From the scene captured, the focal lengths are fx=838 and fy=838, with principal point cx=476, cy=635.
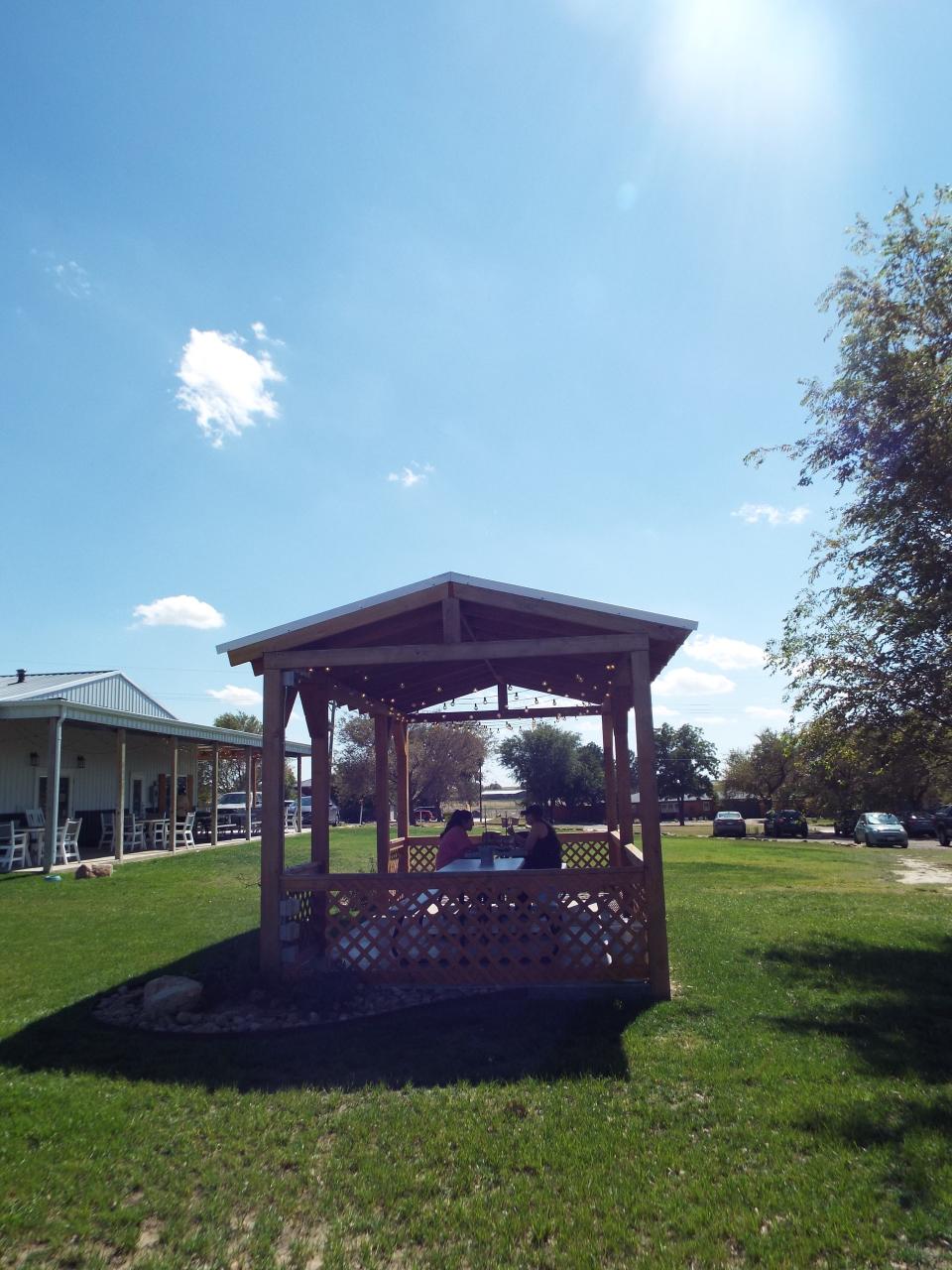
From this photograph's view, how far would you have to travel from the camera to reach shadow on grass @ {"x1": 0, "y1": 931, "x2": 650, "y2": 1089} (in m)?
4.70

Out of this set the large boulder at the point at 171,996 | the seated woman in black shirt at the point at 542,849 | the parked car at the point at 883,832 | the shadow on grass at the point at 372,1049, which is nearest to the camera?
the shadow on grass at the point at 372,1049

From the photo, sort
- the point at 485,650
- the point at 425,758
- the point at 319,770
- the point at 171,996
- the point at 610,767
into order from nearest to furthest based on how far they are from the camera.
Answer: the point at 171,996 < the point at 485,650 < the point at 319,770 < the point at 610,767 < the point at 425,758

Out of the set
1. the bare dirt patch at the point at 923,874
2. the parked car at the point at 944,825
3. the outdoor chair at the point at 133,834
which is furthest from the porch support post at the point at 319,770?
the parked car at the point at 944,825

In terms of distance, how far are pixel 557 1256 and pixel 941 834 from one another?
34762mm

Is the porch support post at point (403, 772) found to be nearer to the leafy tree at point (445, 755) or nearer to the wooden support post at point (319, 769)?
the wooden support post at point (319, 769)

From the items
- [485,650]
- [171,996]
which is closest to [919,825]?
[485,650]

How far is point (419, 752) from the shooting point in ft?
143

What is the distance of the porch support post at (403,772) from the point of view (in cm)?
1150

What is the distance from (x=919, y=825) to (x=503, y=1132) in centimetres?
3765

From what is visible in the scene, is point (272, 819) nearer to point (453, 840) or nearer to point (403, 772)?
point (453, 840)

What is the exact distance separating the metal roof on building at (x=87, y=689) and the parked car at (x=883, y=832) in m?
25.5

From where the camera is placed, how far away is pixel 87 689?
1900 centimetres

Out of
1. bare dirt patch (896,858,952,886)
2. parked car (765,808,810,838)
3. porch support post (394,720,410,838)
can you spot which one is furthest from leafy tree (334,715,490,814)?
porch support post (394,720,410,838)

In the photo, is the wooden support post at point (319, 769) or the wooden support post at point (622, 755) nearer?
the wooden support post at point (319, 769)
